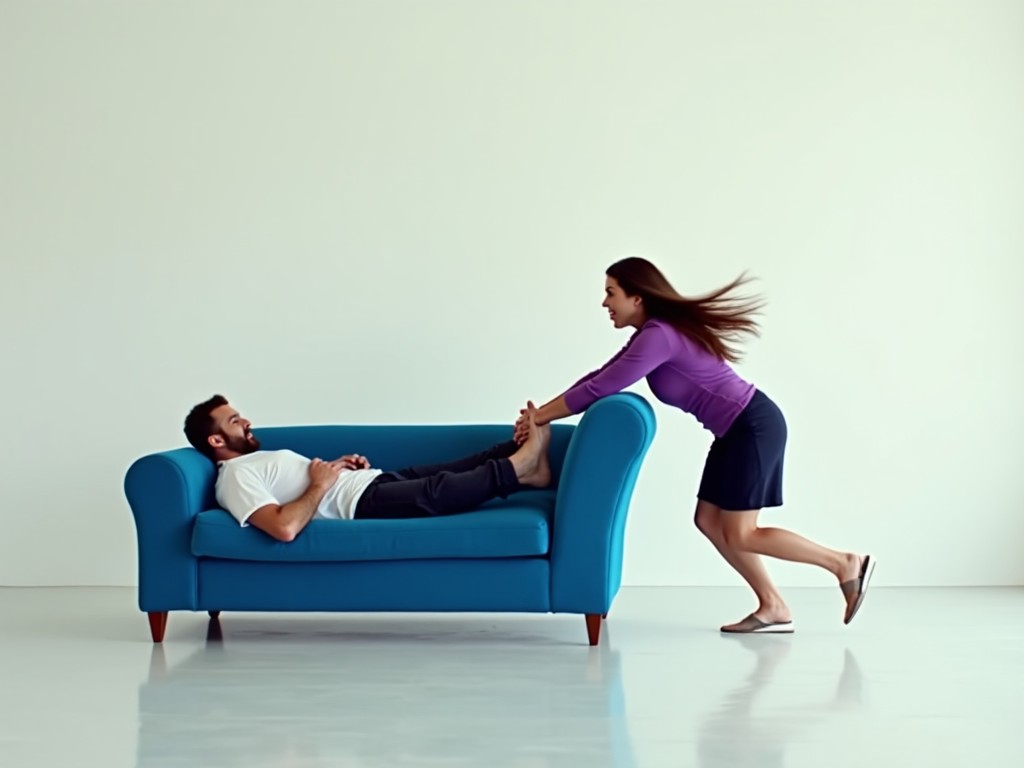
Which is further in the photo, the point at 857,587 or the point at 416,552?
the point at 857,587

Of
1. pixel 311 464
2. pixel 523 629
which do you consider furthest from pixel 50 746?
pixel 523 629

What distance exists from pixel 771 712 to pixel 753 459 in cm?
129

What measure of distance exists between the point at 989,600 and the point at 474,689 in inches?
102

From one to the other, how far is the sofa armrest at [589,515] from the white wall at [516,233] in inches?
A: 58.2

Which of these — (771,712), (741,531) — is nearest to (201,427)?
(741,531)

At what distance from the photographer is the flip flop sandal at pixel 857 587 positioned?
167 inches

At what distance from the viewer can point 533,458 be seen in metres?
4.31

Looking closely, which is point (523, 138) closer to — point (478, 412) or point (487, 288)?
point (487, 288)

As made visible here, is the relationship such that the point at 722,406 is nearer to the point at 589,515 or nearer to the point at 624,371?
the point at 624,371

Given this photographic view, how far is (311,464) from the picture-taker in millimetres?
4230

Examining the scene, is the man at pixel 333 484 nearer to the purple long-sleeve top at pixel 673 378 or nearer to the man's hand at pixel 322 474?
the man's hand at pixel 322 474

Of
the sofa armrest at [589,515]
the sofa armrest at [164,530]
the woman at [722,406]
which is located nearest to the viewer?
the sofa armrest at [589,515]

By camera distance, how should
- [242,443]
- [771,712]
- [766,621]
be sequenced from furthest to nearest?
[242,443]
[766,621]
[771,712]

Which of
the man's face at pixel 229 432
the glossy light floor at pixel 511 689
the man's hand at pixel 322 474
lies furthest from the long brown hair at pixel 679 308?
the man's face at pixel 229 432
